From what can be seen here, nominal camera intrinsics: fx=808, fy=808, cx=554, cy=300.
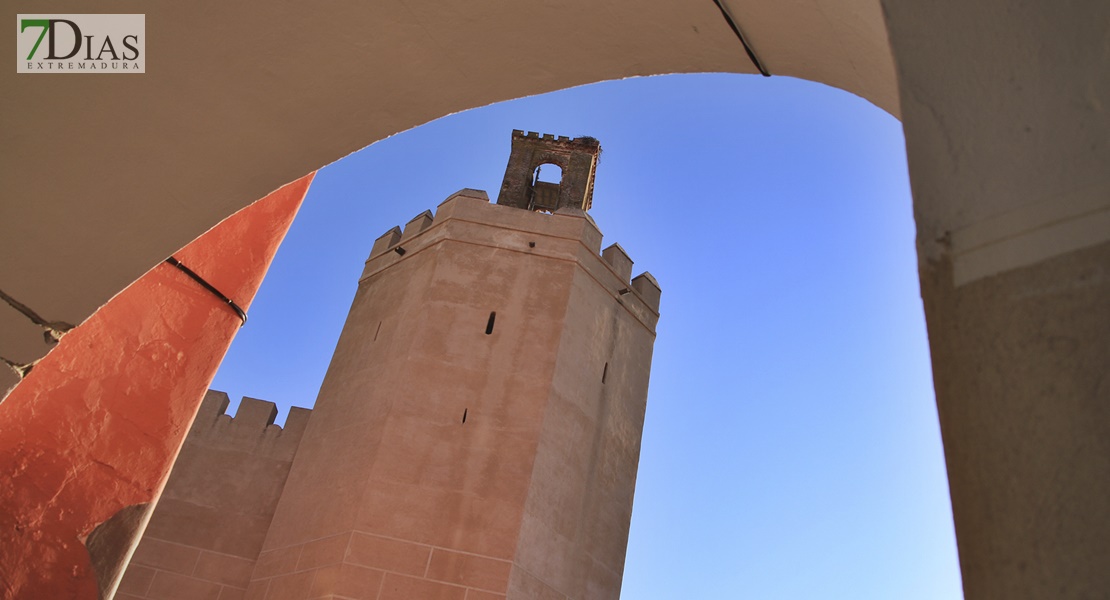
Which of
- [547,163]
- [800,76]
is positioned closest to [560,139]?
[547,163]

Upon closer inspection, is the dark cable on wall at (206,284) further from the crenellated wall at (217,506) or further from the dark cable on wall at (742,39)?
the crenellated wall at (217,506)

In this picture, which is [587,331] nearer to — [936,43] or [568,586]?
[568,586]

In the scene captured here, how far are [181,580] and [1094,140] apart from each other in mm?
9142

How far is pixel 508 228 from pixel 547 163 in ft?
12.3

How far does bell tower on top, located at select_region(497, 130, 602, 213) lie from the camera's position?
1197 cm

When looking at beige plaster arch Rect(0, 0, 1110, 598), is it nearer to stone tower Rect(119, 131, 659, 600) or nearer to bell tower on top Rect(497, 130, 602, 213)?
stone tower Rect(119, 131, 659, 600)

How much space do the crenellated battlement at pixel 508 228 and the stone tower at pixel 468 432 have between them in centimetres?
2

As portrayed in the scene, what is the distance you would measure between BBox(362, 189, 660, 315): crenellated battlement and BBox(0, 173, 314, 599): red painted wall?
587 cm

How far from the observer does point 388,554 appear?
7074 mm

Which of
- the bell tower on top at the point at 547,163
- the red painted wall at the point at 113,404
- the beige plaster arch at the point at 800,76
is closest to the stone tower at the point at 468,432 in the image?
the bell tower on top at the point at 547,163

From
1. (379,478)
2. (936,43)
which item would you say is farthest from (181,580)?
(936,43)

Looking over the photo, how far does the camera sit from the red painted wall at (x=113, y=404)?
2.91 m

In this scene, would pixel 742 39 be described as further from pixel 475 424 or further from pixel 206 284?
pixel 475 424

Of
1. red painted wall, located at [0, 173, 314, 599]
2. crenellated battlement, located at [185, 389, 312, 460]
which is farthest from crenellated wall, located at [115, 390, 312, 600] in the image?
red painted wall, located at [0, 173, 314, 599]
